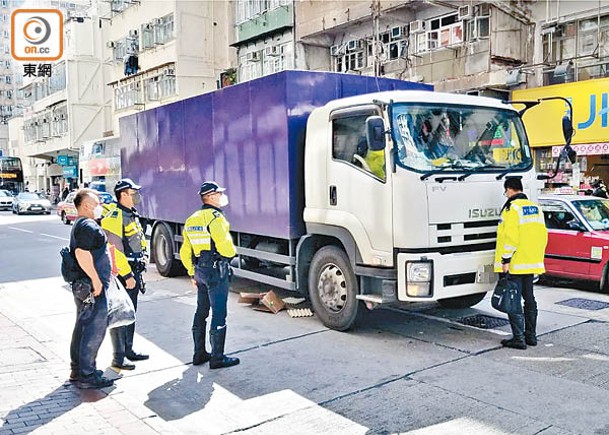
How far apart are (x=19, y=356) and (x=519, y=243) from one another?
214 inches

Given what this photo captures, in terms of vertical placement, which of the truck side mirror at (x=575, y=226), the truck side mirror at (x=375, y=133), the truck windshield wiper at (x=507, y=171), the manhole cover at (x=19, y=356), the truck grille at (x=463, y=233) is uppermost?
the truck side mirror at (x=375, y=133)

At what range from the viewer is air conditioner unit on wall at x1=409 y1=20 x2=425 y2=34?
21.1 meters

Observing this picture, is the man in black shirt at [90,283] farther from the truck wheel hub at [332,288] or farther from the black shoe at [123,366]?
the truck wheel hub at [332,288]

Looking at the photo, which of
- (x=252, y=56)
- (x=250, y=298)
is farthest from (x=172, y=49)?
(x=250, y=298)

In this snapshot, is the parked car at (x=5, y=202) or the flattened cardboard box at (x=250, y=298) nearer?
the flattened cardboard box at (x=250, y=298)

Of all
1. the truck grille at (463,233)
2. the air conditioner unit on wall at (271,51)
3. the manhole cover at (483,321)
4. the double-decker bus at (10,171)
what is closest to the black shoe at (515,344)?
the manhole cover at (483,321)

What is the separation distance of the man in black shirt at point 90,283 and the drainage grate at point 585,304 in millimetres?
6583

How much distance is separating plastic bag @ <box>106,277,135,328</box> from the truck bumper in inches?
111

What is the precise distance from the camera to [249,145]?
348 inches

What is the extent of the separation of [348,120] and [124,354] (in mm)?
3615

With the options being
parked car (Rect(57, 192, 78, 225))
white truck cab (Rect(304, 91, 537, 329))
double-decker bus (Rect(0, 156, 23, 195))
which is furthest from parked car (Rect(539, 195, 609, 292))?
double-decker bus (Rect(0, 156, 23, 195))

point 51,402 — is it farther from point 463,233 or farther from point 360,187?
point 463,233

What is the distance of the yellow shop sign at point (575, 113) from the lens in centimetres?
1678

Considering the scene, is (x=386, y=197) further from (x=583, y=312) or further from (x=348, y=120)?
(x=583, y=312)
